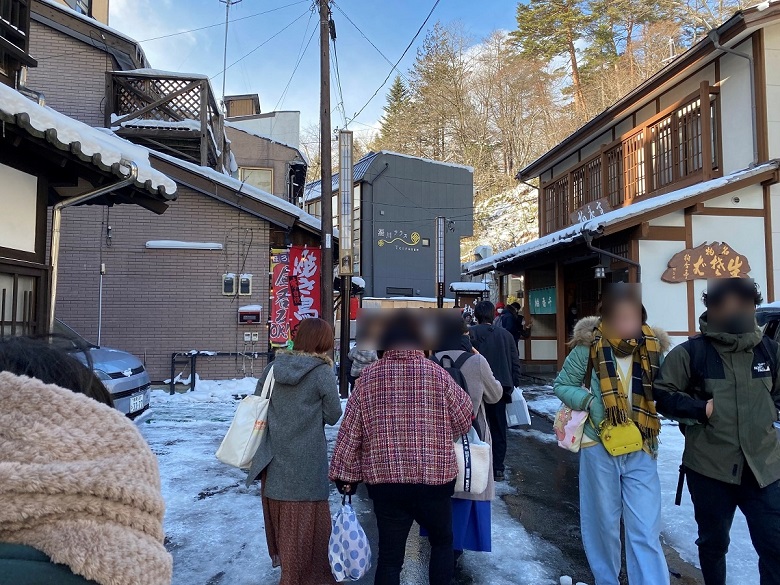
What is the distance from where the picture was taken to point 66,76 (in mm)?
12172

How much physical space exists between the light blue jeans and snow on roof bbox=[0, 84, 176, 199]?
4.69 metres

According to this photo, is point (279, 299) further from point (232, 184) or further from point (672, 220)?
point (672, 220)

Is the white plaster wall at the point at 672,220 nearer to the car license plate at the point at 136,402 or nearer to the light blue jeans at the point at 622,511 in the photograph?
the light blue jeans at the point at 622,511

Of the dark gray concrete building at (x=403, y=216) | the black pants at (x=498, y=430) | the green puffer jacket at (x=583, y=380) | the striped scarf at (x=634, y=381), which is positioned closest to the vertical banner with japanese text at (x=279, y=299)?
the black pants at (x=498, y=430)

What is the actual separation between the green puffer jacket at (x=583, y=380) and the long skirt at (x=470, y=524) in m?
0.96

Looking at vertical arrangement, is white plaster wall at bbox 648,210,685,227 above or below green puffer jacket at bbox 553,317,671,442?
above

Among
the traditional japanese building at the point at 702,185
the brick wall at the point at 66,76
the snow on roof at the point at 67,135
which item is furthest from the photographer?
the brick wall at the point at 66,76

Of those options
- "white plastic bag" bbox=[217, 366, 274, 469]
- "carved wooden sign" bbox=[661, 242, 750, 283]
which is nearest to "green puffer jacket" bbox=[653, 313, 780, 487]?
"white plastic bag" bbox=[217, 366, 274, 469]

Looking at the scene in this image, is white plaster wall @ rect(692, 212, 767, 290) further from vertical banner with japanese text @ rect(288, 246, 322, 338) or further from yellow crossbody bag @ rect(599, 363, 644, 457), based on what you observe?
yellow crossbody bag @ rect(599, 363, 644, 457)

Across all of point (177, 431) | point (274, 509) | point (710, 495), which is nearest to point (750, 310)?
point (710, 495)

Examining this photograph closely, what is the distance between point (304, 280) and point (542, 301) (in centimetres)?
713

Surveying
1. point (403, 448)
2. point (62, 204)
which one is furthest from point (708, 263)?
point (62, 204)

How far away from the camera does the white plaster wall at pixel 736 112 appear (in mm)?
10125

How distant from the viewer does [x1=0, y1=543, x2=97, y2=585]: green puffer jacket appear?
89cm
